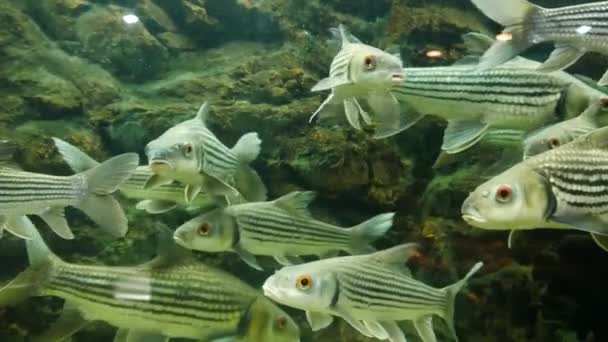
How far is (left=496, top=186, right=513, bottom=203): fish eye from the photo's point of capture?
2609 millimetres

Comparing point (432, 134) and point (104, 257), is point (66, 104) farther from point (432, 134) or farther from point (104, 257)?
point (432, 134)

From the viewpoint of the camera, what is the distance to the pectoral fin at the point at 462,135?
4043 millimetres

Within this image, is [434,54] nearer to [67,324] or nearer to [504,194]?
[504,194]

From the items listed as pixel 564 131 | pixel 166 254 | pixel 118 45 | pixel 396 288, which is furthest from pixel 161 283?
pixel 118 45

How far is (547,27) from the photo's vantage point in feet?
11.2

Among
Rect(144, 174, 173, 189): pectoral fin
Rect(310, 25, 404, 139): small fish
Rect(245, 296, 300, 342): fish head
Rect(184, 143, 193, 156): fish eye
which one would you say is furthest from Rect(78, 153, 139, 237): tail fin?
Rect(310, 25, 404, 139): small fish

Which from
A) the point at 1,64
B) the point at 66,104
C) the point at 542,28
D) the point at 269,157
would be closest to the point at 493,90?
the point at 542,28

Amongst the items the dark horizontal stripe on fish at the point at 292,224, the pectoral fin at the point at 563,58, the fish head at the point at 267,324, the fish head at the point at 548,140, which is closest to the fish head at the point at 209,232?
the dark horizontal stripe on fish at the point at 292,224

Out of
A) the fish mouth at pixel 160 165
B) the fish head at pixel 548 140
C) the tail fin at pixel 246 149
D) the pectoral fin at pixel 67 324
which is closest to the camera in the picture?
the fish head at pixel 548 140

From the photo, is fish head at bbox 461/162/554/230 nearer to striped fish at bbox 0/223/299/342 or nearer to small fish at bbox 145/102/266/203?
striped fish at bbox 0/223/299/342

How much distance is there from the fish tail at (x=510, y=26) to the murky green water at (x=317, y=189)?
0.01 m

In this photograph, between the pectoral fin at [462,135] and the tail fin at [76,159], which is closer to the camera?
the pectoral fin at [462,135]

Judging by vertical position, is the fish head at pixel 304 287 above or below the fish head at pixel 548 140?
below

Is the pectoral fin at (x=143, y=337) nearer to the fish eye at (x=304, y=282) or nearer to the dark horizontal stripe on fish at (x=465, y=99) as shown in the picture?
the fish eye at (x=304, y=282)
